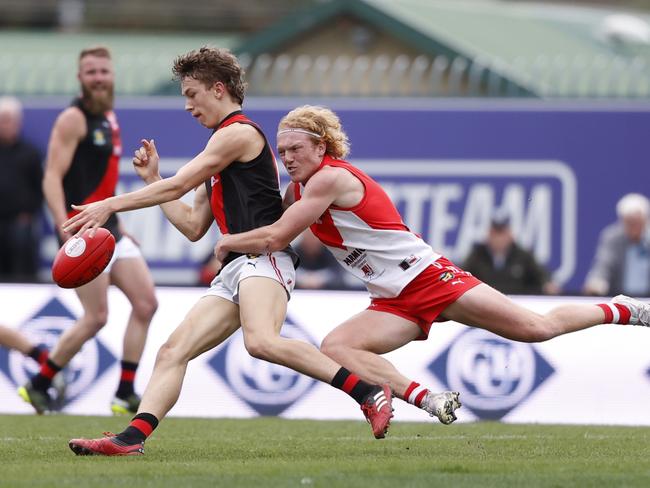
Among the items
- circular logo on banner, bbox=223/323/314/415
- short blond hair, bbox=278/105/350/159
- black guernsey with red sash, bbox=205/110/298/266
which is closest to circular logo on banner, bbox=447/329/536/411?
circular logo on banner, bbox=223/323/314/415

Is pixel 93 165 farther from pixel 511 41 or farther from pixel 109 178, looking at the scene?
pixel 511 41

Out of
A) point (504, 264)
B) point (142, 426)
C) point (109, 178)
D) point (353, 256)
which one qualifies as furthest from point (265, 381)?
point (142, 426)

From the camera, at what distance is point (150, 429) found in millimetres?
7770

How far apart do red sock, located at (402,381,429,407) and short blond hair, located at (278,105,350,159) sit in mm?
1344

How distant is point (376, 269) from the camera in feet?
27.1

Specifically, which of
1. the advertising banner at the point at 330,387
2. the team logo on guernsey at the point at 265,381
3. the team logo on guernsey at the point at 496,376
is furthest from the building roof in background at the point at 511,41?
the team logo on guernsey at the point at 265,381

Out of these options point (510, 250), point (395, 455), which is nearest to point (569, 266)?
point (510, 250)

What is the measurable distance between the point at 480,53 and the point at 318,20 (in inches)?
93.5

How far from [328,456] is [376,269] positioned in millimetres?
1066

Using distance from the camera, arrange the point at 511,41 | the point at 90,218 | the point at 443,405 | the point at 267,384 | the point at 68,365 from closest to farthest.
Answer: the point at 90,218 → the point at 443,405 → the point at 267,384 → the point at 68,365 → the point at 511,41

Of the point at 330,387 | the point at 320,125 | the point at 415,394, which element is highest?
the point at 320,125

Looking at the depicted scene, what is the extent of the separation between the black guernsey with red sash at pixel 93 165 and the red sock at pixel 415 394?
10.1 ft

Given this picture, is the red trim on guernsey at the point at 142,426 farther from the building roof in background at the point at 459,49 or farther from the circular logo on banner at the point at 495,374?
the building roof in background at the point at 459,49

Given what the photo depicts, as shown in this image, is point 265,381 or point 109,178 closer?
point 109,178
